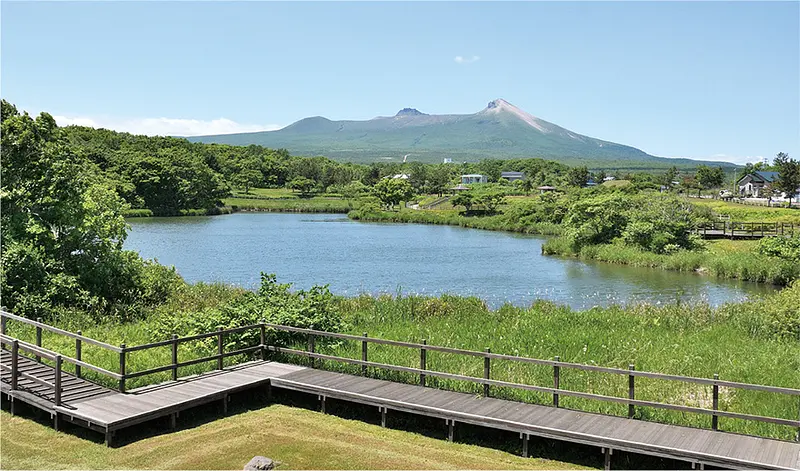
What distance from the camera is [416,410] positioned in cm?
1109

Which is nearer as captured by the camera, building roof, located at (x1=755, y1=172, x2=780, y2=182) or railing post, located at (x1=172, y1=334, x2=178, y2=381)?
railing post, located at (x1=172, y1=334, x2=178, y2=381)

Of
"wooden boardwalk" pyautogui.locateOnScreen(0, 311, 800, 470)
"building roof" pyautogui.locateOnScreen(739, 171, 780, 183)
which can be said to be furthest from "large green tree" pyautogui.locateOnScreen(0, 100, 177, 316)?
"building roof" pyautogui.locateOnScreen(739, 171, 780, 183)

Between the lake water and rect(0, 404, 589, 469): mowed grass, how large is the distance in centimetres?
1436

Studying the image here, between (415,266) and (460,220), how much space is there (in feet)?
122

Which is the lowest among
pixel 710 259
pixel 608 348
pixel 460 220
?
pixel 460 220

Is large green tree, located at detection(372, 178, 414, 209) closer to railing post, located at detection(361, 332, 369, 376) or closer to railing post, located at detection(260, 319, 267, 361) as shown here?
railing post, located at detection(260, 319, 267, 361)

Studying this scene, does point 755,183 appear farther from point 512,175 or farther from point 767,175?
point 512,175

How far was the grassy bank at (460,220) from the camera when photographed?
215 feet

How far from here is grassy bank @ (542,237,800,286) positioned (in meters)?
34.4

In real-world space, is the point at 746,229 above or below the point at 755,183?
below

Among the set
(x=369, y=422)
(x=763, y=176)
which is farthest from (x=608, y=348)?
(x=763, y=176)

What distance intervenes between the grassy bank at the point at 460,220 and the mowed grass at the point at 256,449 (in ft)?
174

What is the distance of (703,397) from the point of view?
12508mm

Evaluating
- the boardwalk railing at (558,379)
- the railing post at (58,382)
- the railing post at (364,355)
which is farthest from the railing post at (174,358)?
the railing post at (364,355)
